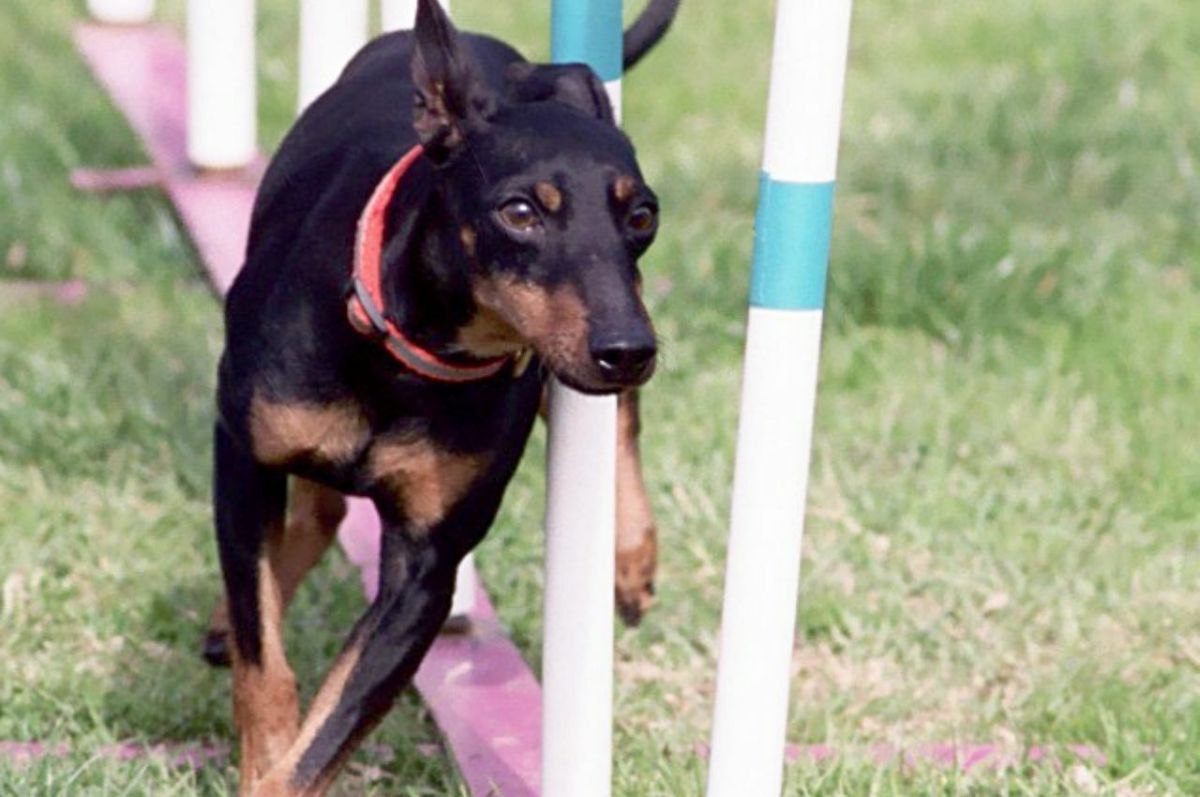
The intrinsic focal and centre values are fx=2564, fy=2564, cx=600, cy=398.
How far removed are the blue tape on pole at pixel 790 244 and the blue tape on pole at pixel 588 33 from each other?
0.43 m

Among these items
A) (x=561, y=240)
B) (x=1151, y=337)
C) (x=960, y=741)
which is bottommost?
(x=960, y=741)

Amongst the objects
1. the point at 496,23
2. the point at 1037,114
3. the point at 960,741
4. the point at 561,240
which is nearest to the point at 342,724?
the point at 561,240

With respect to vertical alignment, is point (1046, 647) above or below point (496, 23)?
below

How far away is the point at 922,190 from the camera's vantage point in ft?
22.8

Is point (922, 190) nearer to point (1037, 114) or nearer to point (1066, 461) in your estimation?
point (1037, 114)

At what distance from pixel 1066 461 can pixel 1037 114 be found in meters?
2.46

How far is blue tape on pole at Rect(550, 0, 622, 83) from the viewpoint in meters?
3.52

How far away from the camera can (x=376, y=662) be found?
11.8 feet

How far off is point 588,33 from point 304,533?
1.20 metres

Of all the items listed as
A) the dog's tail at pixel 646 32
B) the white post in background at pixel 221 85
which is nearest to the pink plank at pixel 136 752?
the dog's tail at pixel 646 32

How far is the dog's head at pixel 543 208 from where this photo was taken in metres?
3.09

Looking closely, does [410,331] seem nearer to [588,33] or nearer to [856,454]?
[588,33]

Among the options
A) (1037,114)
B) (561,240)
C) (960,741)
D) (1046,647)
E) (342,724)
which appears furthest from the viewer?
(1037,114)

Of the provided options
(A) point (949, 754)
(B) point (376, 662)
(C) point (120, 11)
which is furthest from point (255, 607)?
(C) point (120, 11)
